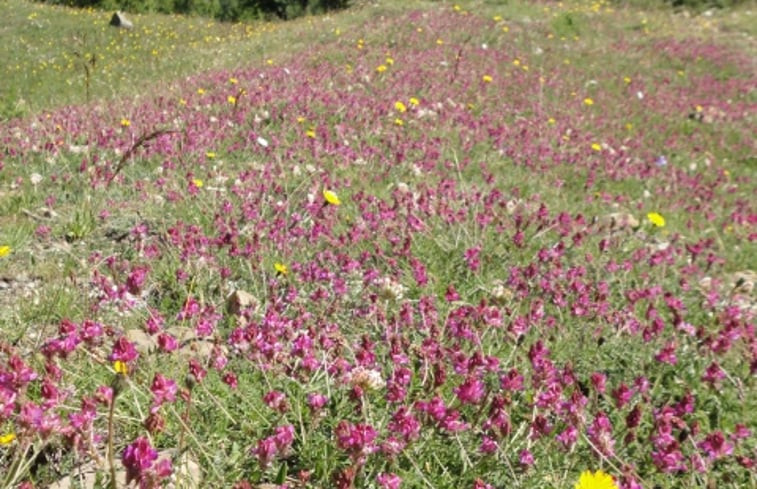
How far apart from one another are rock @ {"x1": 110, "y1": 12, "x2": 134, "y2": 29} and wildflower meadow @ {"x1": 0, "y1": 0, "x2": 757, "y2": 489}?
1060cm

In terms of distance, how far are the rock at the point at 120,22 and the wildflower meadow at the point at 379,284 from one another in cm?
1060

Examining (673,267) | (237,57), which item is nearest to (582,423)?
(673,267)

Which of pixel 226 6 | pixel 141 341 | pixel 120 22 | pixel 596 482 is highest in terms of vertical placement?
pixel 226 6

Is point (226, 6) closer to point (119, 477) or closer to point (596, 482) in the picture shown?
point (119, 477)

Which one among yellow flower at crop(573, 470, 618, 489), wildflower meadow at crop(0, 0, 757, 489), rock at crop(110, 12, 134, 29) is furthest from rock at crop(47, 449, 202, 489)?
rock at crop(110, 12, 134, 29)

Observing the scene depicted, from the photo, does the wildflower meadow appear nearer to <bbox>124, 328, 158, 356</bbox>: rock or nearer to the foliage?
<bbox>124, 328, 158, 356</bbox>: rock

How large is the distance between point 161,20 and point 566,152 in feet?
56.5

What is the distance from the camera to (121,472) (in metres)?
2.07

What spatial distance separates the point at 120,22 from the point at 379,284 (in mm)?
19125

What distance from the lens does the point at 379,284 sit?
357cm

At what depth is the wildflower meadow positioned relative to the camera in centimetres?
213

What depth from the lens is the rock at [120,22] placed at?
771 inches

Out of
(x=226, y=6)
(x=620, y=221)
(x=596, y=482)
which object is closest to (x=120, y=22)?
(x=226, y=6)

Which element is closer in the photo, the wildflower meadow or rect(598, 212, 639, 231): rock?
the wildflower meadow
